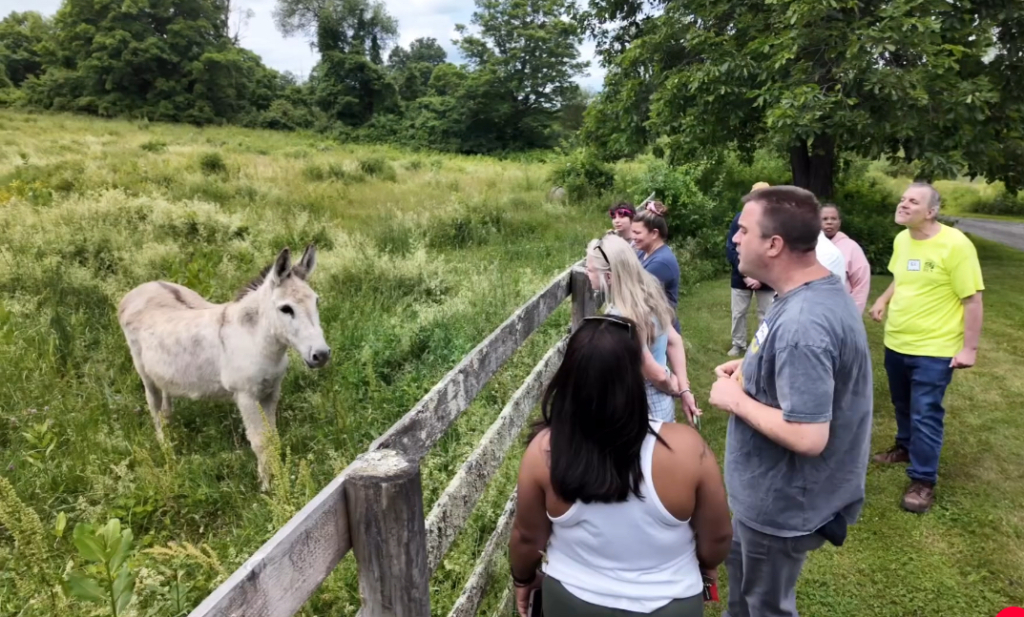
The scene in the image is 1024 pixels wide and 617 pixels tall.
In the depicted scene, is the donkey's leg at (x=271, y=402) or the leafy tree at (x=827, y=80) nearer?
the donkey's leg at (x=271, y=402)

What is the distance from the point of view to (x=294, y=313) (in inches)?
145

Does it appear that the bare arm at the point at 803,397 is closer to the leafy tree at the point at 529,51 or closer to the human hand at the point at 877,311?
the human hand at the point at 877,311

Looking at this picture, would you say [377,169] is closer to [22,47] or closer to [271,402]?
[271,402]

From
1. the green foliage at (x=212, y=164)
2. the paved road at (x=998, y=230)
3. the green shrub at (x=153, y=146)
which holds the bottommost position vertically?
the paved road at (x=998, y=230)

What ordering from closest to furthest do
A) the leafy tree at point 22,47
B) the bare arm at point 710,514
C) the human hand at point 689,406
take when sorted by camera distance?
the bare arm at point 710,514, the human hand at point 689,406, the leafy tree at point 22,47

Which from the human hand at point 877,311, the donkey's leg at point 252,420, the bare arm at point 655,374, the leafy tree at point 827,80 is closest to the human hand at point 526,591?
the bare arm at point 655,374

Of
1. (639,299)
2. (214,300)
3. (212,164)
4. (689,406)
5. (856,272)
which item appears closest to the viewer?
(639,299)

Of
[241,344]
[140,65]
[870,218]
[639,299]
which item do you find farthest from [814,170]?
[140,65]

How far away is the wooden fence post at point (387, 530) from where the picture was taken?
135 centimetres

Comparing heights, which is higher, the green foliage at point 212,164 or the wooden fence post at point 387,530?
the green foliage at point 212,164

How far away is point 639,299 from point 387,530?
183 centimetres

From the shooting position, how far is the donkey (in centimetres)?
369

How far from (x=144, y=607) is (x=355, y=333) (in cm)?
305

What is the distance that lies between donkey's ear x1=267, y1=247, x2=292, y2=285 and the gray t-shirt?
2821mm
